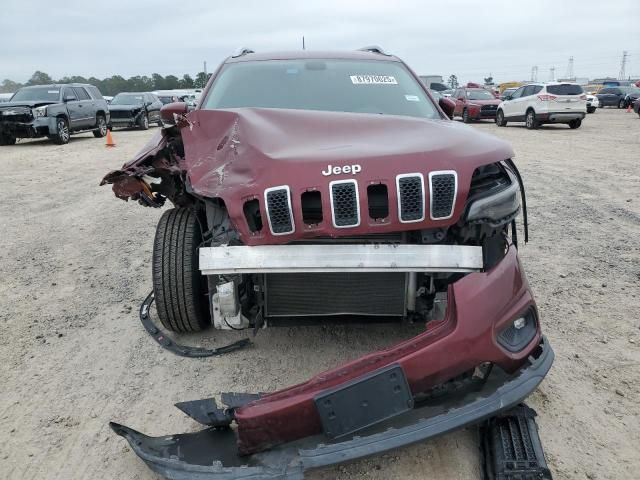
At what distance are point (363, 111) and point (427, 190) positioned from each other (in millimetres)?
1554

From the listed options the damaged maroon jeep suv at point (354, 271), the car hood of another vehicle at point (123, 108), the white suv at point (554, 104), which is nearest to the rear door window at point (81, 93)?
the car hood of another vehicle at point (123, 108)

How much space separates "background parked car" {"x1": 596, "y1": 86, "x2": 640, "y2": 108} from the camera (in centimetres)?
3112

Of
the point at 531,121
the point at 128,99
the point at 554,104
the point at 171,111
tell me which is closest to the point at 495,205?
the point at 171,111

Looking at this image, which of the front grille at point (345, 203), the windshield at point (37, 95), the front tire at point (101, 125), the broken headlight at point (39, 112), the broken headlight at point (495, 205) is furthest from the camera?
the front tire at point (101, 125)

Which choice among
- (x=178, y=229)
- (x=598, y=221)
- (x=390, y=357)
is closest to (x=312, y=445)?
(x=390, y=357)

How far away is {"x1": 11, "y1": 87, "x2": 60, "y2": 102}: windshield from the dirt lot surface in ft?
33.7

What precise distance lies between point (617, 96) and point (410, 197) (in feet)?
117

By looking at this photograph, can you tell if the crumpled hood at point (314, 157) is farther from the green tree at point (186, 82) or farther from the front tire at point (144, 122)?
the green tree at point (186, 82)

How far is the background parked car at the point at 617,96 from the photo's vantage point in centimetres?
3112

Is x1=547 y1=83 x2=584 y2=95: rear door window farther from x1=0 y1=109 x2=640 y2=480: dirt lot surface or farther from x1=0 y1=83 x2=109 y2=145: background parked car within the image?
x1=0 y1=83 x2=109 y2=145: background parked car

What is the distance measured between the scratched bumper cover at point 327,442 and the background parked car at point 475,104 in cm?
2039

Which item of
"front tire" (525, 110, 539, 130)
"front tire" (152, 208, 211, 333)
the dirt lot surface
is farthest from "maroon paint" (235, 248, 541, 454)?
"front tire" (525, 110, 539, 130)

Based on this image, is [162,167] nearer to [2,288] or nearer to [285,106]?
[285,106]

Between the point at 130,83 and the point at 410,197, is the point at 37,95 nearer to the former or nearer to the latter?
the point at 410,197
